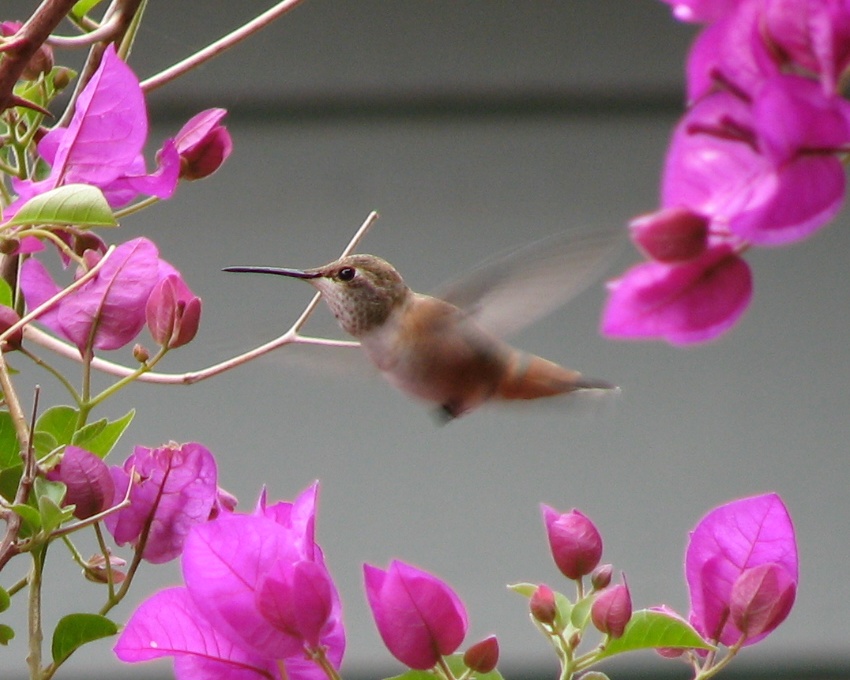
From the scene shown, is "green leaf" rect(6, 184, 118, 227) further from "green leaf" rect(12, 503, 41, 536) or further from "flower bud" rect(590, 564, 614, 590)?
"flower bud" rect(590, 564, 614, 590)

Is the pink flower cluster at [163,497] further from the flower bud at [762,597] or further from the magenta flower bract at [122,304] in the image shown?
the flower bud at [762,597]

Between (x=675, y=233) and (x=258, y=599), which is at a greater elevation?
(x=675, y=233)

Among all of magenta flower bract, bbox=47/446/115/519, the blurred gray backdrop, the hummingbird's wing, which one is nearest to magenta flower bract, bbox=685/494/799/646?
the hummingbird's wing

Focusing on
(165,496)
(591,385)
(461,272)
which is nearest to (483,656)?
(165,496)

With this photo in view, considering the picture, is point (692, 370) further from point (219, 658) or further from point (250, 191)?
point (219, 658)

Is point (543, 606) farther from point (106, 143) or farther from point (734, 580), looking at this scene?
point (106, 143)
